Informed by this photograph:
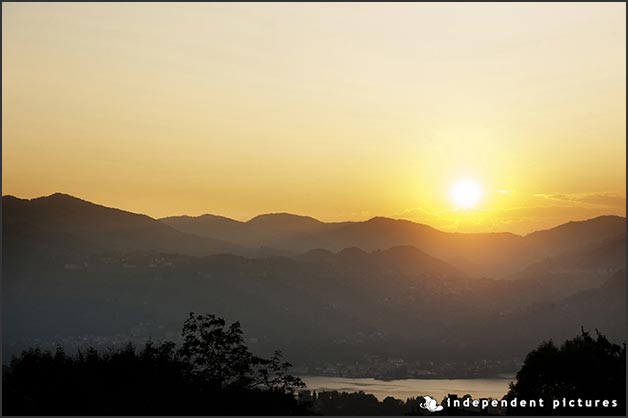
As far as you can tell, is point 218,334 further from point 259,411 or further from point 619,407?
point 619,407

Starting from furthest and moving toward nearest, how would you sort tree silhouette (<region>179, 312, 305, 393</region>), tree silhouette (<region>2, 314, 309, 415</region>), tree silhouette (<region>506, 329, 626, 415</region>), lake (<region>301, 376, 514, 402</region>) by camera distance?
lake (<region>301, 376, 514, 402</region>)
tree silhouette (<region>179, 312, 305, 393</region>)
tree silhouette (<region>506, 329, 626, 415</region>)
tree silhouette (<region>2, 314, 309, 415</region>)

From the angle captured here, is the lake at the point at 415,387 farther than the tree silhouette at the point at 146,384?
Yes

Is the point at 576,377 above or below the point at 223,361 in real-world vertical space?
below

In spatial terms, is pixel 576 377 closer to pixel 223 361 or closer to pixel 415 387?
pixel 223 361

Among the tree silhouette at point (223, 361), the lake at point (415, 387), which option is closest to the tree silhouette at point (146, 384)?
the tree silhouette at point (223, 361)

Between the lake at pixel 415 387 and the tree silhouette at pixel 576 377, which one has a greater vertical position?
the tree silhouette at pixel 576 377

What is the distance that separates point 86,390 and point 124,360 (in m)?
4.74

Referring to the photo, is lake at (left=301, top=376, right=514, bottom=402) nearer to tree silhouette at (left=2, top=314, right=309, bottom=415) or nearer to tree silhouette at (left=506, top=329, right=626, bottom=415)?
tree silhouette at (left=506, top=329, right=626, bottom=415)

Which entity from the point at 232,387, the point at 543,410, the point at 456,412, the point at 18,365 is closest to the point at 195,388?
the point at 232,387

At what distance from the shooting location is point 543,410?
40.5m

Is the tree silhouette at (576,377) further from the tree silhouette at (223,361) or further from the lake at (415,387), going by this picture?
the lake at (415,387)

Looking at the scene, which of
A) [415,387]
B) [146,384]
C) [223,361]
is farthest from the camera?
[415,387]

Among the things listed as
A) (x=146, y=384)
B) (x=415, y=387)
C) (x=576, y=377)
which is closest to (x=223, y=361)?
(x=146, y=384)

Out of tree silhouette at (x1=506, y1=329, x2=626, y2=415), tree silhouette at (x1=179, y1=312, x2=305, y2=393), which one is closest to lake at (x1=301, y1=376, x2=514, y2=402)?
tree silhouette at (x1=506, y1=329, x2=626, y2=415)
